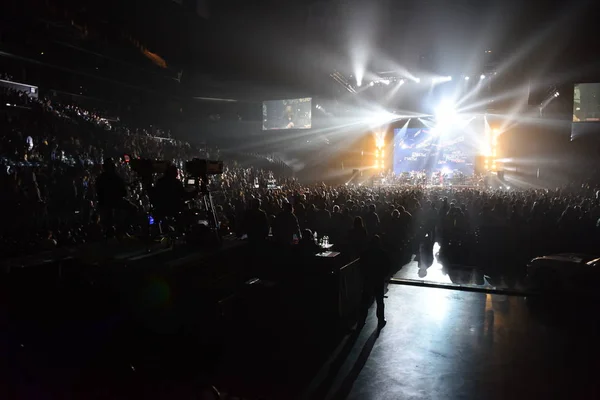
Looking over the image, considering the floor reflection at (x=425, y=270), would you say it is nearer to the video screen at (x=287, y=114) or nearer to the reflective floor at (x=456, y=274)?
the reflective floor at (x=456, y=274)

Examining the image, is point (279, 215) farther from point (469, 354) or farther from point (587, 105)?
point (587, 105)

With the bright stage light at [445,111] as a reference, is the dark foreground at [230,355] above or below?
below

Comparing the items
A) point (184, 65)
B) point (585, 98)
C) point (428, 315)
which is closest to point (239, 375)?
point (428, 315)

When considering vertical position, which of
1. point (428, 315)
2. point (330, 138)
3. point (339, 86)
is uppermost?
point (339, 86)

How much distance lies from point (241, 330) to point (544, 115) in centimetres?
2473

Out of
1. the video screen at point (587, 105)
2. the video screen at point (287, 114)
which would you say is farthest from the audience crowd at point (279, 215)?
the video screen at point (287, 114)

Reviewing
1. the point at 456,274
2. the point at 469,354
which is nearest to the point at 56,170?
the point at 456,274

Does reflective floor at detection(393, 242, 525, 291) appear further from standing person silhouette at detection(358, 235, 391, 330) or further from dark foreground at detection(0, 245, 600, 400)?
standing person silhouette at detection(358, 235, 391, 330)

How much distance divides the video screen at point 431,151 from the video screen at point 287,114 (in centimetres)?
967

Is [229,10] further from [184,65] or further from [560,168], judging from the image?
[560,168]

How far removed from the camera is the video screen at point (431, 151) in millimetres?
34094

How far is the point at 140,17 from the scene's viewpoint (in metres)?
17.8

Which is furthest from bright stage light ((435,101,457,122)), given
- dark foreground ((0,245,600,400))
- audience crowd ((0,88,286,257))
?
dark foreground ((0,245,600,400))

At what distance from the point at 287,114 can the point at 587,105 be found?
19385 millimetres
